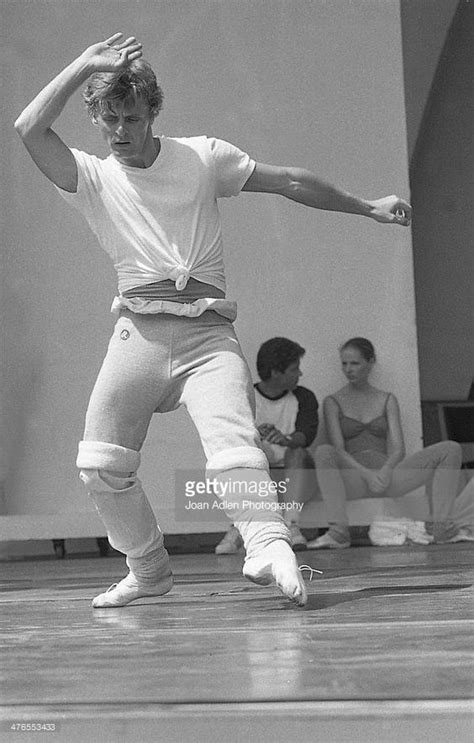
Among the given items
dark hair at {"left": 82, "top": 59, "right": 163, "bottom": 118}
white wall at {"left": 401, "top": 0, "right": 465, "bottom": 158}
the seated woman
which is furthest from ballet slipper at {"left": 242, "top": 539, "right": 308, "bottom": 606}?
white wall at {"left": 401, "top": 0, "right": 465, "bottom": 158}

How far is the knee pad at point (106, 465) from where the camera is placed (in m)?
2.17

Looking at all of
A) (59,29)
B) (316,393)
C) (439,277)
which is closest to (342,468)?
(316,393)

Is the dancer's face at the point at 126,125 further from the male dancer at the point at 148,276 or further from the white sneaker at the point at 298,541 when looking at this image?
the white sneaker at the point at 298,541

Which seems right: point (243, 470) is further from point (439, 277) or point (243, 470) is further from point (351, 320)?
point (439, 277)

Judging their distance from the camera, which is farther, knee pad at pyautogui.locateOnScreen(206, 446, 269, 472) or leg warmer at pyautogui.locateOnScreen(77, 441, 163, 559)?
Result: leg warmer at pyautogui.locateOnScreen(77, 441, 163, 559)

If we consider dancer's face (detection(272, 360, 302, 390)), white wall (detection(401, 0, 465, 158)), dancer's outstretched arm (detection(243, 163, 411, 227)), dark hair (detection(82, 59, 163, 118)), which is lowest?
dancer's face (detection(272, 360, 302, 390))

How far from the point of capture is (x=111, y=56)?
204 centimetres

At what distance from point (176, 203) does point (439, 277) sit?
3.12 m

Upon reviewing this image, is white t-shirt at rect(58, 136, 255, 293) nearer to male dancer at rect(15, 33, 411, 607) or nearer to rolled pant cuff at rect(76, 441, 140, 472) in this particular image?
male dancer at rect(15, 33, 411, 607)

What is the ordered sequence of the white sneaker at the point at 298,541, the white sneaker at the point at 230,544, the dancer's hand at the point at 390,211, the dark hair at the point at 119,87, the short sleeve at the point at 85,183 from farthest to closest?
the white sneaker at the point at 230,544 < the white sneaker at the point at 298,541 < the dancer's hand at the point at 390,211 < the short sleeve at the point at 85,183 < the dark hair at the point at 119,87

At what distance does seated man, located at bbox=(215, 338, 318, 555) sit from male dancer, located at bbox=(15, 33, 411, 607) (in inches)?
95.4

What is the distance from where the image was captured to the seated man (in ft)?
15.5

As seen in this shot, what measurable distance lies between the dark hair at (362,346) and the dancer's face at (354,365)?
0.03 ft

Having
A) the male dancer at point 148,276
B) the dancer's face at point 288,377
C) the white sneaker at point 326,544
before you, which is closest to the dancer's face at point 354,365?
the dancer's face at point 288,377
